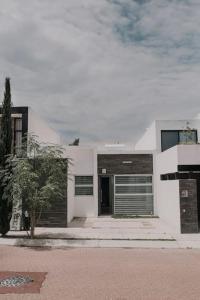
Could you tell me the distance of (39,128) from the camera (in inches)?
880

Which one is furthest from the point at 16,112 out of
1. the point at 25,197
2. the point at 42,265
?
the point at 42,265

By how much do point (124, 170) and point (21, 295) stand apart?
52.5 ft

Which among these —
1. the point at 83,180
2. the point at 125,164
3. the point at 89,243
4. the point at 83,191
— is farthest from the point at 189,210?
the point at 83,180

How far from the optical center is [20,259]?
457 inches

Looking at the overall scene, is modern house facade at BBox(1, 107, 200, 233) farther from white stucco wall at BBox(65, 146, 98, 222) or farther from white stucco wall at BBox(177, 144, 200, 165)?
white stucco wall at BBox(177, 144, 200, 165)

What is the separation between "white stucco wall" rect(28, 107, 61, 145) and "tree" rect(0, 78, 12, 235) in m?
2.45

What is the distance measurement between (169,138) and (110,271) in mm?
14875

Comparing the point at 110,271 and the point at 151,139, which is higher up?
the point at 151,139

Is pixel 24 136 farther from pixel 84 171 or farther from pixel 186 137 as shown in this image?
pixel 186 137

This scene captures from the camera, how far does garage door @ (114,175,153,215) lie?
23.1 meters

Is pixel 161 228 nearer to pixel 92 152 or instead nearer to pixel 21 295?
pixel 92 152

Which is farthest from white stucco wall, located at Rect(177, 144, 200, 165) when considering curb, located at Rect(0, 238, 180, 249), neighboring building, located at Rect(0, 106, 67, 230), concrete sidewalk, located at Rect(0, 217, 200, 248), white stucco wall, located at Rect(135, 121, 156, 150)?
white stucco wall, located at Rect(135, 121, 156, 150)

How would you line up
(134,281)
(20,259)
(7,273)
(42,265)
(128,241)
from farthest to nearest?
(128,241), (20,259), (42,265), (7,273), (134,281)

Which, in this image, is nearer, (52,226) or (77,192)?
(52,226)
